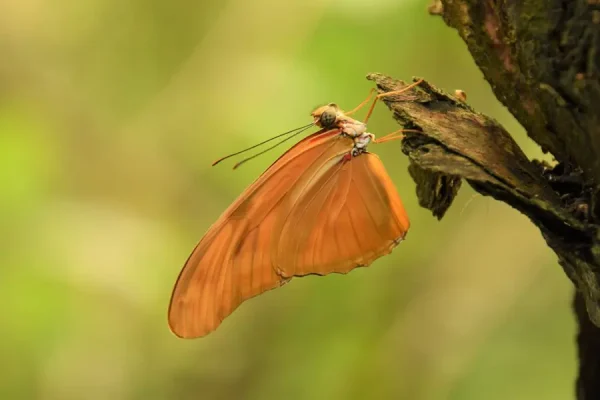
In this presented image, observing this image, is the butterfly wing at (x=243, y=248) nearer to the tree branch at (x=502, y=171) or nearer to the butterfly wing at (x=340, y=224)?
the butterfly wing at (x=340, y=224)

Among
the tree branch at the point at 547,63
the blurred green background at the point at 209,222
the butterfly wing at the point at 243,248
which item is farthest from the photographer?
the blurred green background at the point at 209,222

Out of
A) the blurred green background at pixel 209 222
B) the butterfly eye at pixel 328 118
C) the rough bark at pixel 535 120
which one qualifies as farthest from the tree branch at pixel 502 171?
the blurred green background at pixel 209 222

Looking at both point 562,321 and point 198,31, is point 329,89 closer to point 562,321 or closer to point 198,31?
point 198,31

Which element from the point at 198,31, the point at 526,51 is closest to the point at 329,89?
the point at 198,31

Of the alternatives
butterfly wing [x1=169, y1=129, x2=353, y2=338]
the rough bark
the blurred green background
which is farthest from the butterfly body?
the blurred green background

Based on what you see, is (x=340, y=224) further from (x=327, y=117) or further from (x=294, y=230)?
(x=327, y=117)

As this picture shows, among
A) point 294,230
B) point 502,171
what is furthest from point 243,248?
point 502,171
